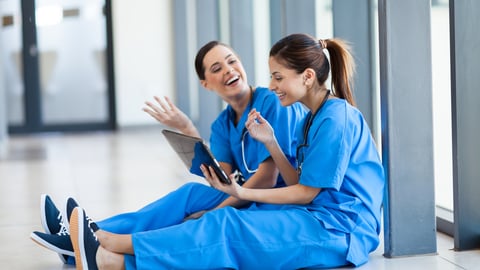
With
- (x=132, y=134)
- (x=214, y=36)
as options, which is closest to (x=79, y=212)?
(x=214, y=36)

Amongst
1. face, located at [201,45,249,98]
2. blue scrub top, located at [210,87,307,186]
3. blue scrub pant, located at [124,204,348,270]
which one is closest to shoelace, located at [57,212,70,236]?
blue scrub pant, located at [124,204,348,270]

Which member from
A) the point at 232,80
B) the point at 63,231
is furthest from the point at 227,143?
the point at 63,231

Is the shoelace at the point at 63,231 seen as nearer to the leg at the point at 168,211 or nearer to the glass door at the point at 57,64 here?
the leg at the point at 168,211

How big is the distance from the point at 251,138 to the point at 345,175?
572 mm

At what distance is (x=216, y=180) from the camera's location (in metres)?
3.00

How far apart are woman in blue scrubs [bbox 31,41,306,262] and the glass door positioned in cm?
723

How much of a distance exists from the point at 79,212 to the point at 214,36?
5869mm

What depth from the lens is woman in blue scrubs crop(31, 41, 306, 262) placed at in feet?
11.4

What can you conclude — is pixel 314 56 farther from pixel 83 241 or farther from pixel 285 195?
pixel 83 241

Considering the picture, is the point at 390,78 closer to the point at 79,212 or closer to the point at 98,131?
the point at 79,212

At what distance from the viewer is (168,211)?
357cm

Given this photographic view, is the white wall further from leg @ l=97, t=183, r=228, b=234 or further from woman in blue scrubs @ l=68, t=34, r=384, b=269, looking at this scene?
woman in blue scrubs @ l=68, t=34, r=384, b=269

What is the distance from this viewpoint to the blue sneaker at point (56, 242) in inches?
131

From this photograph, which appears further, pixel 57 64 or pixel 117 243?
pixel 57 64
